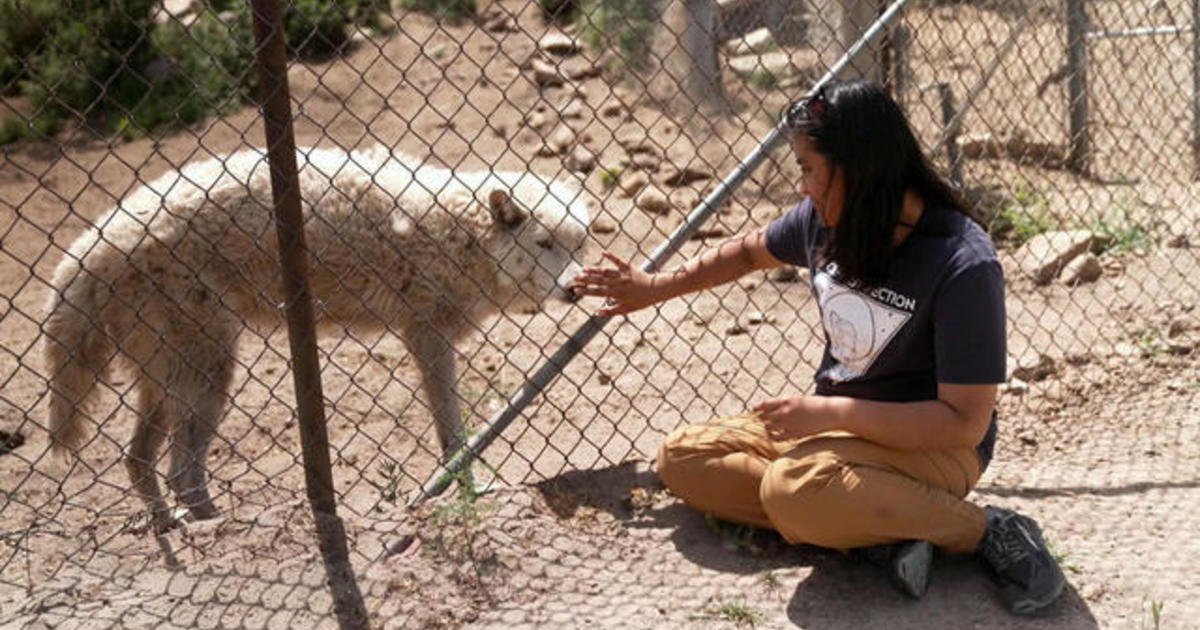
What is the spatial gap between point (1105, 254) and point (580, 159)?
144 inches

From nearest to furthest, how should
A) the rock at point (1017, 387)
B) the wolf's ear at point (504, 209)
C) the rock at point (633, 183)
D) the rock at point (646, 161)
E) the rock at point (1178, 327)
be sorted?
the rock at point (1017, 387), the rock at point (1178, 327), the wolf's ear at point (504, 209), the rock at point (633, 183), the rock at point (646, 161)

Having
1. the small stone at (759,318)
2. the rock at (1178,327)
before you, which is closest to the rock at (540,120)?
the small stone at (759,318)

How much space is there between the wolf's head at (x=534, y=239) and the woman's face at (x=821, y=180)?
2393 mm

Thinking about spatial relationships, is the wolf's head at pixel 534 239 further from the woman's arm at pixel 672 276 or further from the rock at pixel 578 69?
the rock at pixel 578 69

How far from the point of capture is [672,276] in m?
3.72

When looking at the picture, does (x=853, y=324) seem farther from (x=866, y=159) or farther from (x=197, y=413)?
(x=197, y=413)

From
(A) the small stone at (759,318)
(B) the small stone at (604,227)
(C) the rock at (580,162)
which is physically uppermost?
(C) the rock at (580,162)

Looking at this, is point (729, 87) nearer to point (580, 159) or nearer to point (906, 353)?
point (580, 159)

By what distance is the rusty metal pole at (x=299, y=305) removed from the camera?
10.5 ft

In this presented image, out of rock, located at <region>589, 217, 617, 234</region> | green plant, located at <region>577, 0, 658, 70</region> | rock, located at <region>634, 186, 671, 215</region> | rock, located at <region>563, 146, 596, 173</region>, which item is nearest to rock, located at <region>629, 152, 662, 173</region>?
rock, located at <region>563, 146, 596, 173</region>

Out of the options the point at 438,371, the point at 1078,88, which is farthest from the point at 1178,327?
the point at 438,371

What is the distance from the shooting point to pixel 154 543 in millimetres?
3537

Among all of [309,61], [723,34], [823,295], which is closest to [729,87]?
[723,34]

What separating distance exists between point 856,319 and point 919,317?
195 mm
